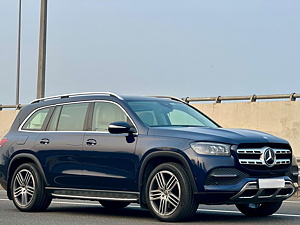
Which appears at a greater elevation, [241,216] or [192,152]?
[192,152]

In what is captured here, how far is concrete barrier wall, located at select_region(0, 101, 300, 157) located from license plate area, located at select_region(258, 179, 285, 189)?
11.6 metres

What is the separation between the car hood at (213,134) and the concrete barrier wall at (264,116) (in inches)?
452

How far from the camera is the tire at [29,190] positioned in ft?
40.9

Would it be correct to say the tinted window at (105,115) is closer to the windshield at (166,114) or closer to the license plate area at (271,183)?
the windshield at (166,114)

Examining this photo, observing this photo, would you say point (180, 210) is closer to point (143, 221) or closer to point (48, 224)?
point (143, 221)

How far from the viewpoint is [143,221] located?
36.1 ft

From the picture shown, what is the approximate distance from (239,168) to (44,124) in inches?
148

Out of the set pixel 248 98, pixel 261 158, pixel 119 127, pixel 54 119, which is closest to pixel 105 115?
pixel 119 127

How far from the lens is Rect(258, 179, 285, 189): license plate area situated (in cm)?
1036

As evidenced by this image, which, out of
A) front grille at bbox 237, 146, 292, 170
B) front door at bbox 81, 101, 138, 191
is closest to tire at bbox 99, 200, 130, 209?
front door at bbox 81, 101, 138, 191

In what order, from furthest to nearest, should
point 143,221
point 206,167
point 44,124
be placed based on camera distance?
point 44,124 → point 143,221 → point 206,167

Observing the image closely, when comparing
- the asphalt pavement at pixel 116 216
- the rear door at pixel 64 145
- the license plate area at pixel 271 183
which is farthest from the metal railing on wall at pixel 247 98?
the license plate area at pixel 271 183

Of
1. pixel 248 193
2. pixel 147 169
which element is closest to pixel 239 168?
pixel 248 193

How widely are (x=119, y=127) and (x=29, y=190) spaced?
2295mm
